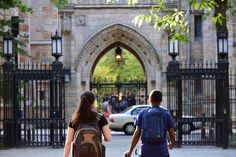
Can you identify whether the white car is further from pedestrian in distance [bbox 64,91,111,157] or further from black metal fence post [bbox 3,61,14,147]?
pedestrian in distance [bbox 64,91,111,157]

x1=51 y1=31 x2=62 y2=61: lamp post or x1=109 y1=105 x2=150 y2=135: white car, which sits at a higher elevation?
x1=51 y1=31 x2=62 y2=61: lamp post

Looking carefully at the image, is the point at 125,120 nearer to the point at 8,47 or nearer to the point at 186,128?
the point at 186,128

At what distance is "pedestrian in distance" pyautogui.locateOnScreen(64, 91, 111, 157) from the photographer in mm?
8469

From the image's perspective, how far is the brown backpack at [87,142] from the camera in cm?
846

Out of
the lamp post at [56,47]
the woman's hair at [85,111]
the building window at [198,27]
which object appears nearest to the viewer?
the woman's hair at [85,111]

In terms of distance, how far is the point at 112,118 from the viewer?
2775 centimetres

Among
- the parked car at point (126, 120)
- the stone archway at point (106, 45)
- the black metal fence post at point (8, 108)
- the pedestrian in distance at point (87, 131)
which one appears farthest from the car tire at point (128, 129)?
the pedestrian in distance at point (87, 131)

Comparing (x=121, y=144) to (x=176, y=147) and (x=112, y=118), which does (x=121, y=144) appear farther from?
(x=112, y=118)

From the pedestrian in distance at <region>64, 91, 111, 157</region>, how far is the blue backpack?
2.23ft

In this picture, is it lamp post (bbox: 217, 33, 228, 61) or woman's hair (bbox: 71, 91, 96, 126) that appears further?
lamp post (bbox: 217, 33, 228, 61)

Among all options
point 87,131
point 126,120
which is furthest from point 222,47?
point 87,131

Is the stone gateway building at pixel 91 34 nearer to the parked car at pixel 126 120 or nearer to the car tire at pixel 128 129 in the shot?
the parked car at pixel 126 120

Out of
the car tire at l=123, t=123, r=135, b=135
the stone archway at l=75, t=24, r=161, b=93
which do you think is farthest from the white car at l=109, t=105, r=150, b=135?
the stone archway at l=75, t=24, r=161, b=93

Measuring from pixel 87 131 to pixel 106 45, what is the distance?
26500 millimetres
